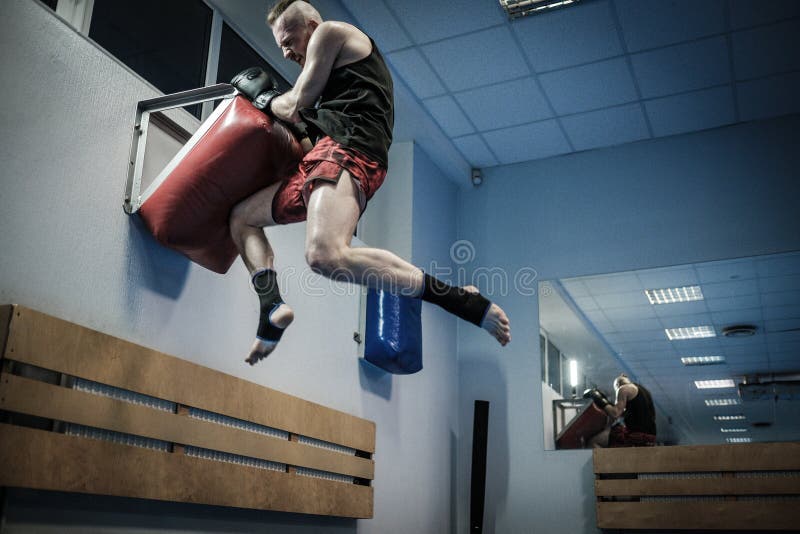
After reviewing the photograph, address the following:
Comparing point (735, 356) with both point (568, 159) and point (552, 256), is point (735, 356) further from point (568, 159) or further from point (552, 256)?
point (568, 159)

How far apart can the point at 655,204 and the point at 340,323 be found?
8.74ft

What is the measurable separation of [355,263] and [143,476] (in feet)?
4.11

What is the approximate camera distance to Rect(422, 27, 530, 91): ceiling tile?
4.70m

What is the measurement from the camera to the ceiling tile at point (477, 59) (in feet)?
15.4

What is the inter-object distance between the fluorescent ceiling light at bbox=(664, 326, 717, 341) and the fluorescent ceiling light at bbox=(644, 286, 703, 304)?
0.21 meters

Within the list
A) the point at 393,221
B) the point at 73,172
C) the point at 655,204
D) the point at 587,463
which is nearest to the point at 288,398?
the point at 73,172

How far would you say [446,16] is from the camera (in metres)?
4.52

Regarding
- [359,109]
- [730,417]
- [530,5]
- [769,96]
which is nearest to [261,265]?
[359,109]

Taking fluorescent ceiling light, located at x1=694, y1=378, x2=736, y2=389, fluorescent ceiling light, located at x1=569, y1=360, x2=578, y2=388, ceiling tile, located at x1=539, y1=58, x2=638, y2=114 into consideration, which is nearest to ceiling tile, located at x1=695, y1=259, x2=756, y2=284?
fluorescent ceiling light, located at x1=694, y1=378, x2=736, y2=389

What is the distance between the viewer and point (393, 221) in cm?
543

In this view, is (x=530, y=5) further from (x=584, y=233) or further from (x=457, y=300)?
(x=457, y=300)

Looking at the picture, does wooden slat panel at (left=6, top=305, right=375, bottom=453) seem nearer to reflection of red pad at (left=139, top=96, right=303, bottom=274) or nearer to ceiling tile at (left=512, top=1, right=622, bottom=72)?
reflection of red pad at (left=139, top=96, right=303, bottom=274)

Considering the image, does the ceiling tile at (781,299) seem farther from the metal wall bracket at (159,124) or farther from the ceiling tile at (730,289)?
the metal wall bracket at (159,124)

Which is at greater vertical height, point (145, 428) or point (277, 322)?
point (277, 322)
